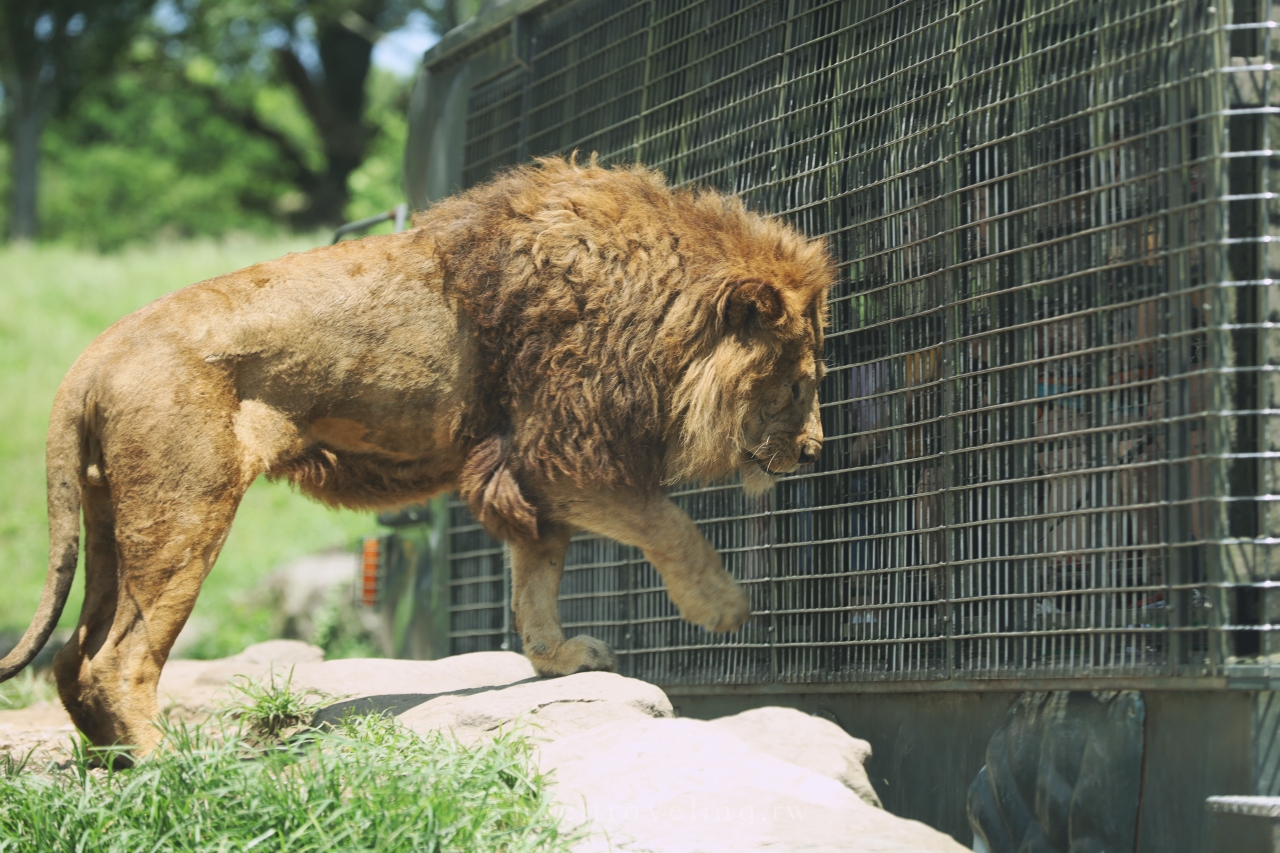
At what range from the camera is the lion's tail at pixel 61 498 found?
4730 millimetres

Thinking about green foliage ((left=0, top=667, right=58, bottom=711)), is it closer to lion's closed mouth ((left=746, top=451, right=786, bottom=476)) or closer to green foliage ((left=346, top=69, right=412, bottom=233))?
green foliage ((left=346, top=69, right=412, bottom=233))

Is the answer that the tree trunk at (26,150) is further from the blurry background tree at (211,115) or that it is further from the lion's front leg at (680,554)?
the lion's front leg at (680,554)

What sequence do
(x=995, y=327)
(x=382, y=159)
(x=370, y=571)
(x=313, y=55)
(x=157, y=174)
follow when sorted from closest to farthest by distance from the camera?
(x=995, y=327), (x=370, y=571), (x=382, y=159), (x=313, y=55), (x=157, y=174)

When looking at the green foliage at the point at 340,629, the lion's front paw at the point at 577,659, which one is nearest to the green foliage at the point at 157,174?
the green foliage at the point at 340,629

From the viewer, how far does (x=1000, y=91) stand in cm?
434

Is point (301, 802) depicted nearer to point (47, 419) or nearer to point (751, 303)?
point (751, 303)

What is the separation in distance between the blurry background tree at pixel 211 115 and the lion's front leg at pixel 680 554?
72.7ft

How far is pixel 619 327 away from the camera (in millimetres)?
4852

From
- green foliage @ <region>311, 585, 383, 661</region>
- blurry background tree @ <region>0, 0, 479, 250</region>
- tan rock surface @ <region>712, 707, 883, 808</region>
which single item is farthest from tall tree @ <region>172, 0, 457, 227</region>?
tan rock surface @ <region>712, 707, 883, 808</region>

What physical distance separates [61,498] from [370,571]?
12.4 feet

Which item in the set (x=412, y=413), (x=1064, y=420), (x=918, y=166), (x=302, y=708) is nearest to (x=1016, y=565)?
(x=1064, y=420)

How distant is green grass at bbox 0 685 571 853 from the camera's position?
340 cm

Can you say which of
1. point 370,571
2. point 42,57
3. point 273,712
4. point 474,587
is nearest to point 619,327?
point 273,712

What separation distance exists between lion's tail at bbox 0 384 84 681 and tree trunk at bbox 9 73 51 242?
78.0 feet
